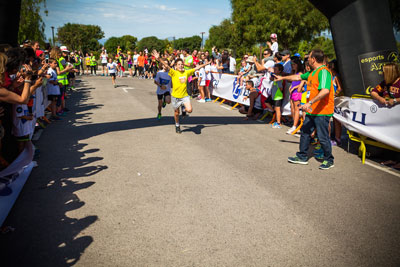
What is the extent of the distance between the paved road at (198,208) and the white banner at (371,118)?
0.65 meters

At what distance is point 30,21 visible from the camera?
59.5ft

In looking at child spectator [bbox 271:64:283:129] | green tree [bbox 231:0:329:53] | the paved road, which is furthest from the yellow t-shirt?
green tree [bbox 231:0:329:53]

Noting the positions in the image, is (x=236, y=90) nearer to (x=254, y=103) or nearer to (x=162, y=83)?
(x=254, y=103)

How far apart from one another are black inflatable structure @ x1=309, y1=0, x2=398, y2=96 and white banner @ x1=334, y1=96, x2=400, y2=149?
1.51ft

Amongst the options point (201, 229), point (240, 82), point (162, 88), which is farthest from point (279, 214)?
point (240, 82)

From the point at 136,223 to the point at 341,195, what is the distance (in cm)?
304

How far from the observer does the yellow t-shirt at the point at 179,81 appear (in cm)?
831

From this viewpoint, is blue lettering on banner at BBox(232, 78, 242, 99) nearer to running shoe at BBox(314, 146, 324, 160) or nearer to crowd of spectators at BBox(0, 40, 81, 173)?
running shoe at BBox(314, 146, 324, 160)

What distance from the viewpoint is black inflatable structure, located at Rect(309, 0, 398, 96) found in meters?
6.51

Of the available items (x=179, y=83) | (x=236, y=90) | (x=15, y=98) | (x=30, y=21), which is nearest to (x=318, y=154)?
(x=179, y=83)

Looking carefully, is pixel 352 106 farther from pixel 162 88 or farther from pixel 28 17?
pixel 28 17

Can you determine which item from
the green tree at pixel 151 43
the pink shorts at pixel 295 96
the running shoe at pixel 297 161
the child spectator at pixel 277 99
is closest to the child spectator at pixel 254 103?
the child spectator at pixel 277 99

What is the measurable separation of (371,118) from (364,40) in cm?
181

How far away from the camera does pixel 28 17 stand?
18.0 meters
